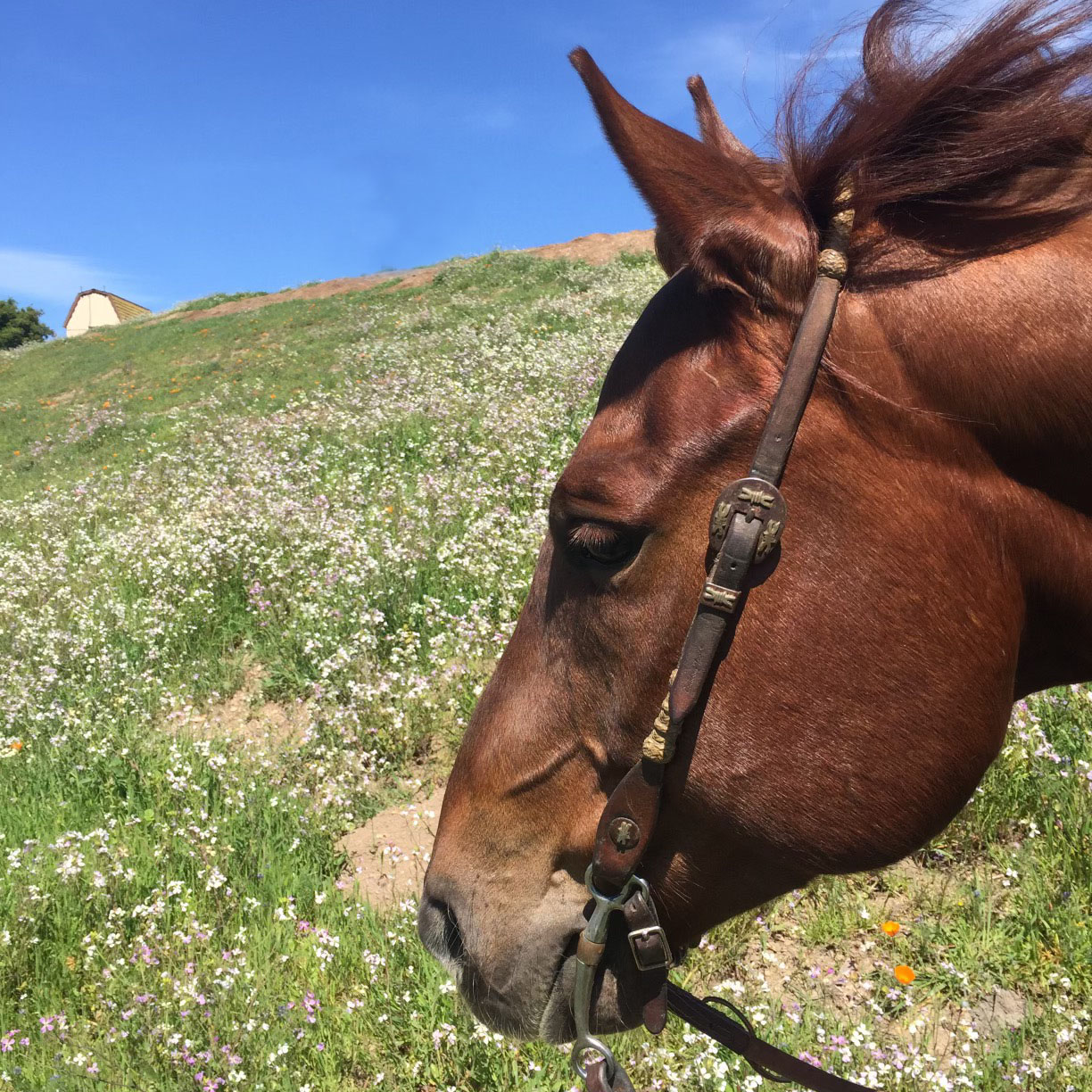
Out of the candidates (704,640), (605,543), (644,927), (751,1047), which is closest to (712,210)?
(605,543)

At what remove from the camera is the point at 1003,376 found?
4.20ft

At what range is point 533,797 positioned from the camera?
156 cm

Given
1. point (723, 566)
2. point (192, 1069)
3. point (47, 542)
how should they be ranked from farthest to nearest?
point (47, 542)
point (192, 1069)
point (723, 566)

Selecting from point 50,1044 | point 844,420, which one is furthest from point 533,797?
point 50,1044

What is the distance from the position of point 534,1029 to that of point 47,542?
890 cm

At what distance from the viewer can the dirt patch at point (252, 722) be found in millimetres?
4645

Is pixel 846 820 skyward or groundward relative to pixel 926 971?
skyward

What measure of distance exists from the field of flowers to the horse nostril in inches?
39.1

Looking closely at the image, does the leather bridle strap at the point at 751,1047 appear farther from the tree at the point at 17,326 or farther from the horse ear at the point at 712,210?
the tree at the point at 17,326

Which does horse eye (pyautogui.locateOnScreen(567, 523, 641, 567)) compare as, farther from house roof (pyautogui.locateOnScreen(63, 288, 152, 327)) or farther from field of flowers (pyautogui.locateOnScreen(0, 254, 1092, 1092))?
house roof (pyautogui.locateOnScreen(63, 288, 152, 327))

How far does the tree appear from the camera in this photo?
55500mm

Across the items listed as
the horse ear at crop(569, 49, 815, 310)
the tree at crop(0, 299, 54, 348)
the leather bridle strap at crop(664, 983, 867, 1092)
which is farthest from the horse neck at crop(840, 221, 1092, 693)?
the tree at crop(0, 299, 54, 348)

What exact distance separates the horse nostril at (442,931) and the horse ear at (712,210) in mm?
1270

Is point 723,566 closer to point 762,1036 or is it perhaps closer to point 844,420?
point 844,420
